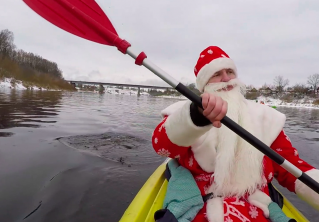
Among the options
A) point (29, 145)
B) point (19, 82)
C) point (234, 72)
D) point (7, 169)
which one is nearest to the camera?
point (234, 72)

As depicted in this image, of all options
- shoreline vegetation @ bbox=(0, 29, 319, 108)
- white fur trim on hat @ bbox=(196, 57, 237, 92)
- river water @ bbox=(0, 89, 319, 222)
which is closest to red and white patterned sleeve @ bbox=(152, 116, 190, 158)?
white fur trim on hat @ bbox=(196, 57, 237, 92)

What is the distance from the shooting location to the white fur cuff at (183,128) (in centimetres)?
122

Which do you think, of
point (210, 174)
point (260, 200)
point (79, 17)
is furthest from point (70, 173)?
point (260, 200)

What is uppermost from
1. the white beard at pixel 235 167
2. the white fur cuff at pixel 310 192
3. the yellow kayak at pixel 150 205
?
the white beard at pixel 235 167

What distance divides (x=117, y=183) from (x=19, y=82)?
49.9 metres

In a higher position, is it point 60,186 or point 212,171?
point 212,171

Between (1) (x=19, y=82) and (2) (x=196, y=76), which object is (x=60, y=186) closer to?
(2) (x=196, y=76)

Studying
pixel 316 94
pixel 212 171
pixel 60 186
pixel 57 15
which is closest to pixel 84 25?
pixel 57 15

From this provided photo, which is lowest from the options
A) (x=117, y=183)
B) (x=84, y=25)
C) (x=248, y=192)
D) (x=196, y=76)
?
(x=117, y=183)

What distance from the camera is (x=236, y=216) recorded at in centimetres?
133

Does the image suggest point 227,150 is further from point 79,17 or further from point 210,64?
point 79,17

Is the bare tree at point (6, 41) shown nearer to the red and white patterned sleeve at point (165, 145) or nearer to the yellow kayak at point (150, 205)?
the yellow kayak at point (150, 205)

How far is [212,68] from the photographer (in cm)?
174

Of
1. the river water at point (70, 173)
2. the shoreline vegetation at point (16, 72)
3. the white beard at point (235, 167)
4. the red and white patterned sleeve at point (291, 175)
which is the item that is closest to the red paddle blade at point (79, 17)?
the white beard at point (235, 167)
